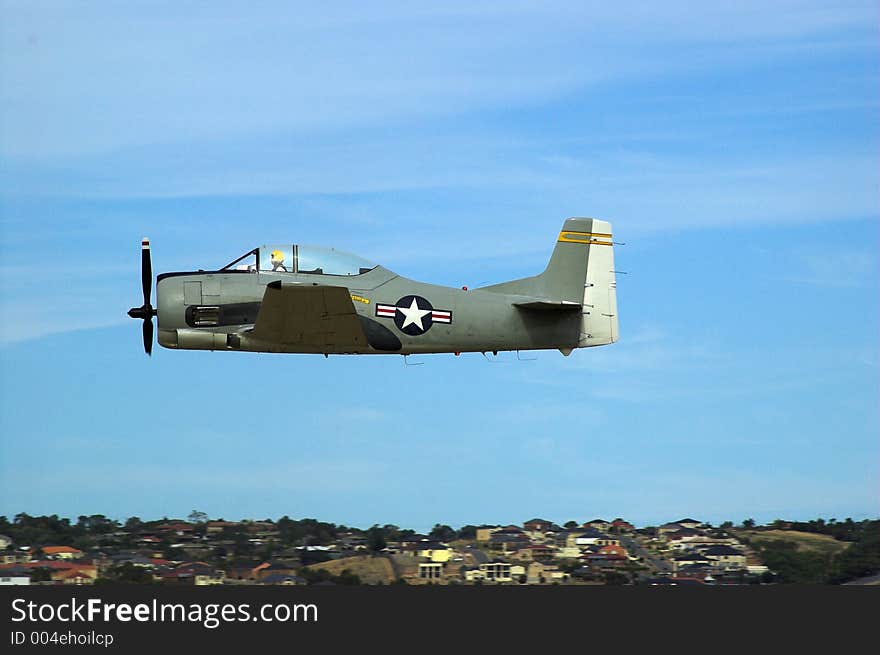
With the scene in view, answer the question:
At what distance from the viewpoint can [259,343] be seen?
26.8m

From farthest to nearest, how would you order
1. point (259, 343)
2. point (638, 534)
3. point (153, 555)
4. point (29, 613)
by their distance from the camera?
point (638, 534) → point (153, 555) → point (259, 343) → point (29, 613)

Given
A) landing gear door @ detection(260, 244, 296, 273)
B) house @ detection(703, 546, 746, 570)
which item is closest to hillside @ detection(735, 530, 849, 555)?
house @ detection(703, 546, 746, 570)

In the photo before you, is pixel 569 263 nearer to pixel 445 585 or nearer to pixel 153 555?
pixel 445 585

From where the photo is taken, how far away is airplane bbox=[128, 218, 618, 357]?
26.6 m

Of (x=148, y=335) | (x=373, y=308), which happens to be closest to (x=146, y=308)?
(x=148, y=335)

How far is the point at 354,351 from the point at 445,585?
16.6ft

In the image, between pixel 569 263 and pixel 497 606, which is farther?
pixel 569 263

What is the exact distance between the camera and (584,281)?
28000mm

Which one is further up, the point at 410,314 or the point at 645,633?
A: the point at 410,314

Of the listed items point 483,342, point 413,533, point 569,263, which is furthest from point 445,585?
point 569,263

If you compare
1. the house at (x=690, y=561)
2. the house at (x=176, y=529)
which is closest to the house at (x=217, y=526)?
the house at (x=176, y=529)

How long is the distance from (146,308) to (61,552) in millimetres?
5641

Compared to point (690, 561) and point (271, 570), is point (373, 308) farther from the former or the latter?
point (690, 561)

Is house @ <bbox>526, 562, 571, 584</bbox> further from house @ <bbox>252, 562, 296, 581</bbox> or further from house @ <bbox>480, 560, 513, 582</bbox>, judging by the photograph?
house @ <bbox>252, 562, 296, 581</bbox>
